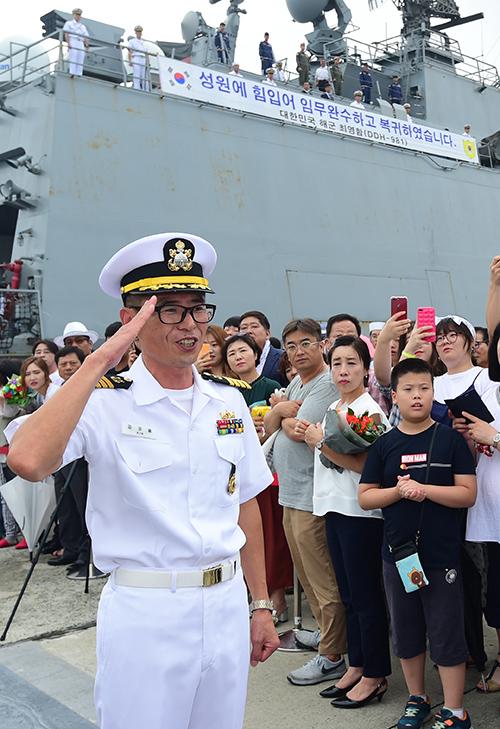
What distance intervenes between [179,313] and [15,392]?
15.2 feet

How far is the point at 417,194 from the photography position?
1563 centimetres

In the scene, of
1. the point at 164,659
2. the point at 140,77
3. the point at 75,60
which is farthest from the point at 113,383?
the point at 140,77

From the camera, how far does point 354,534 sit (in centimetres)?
339

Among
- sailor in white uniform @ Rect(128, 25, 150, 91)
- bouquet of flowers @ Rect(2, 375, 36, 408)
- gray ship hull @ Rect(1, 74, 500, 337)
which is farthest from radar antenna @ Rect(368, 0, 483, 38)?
bouquet of flowers @ Rect(2, 375, 36, 408)

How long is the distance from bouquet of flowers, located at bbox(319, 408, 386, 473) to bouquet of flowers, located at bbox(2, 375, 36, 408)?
356 centimetres

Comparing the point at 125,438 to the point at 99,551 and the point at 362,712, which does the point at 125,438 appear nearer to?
the point at 99,551

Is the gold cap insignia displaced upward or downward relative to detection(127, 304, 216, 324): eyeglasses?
upward

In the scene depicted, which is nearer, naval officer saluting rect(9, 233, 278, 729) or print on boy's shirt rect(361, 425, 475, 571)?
naval officer saluting rect(9, 233, 278, 729)

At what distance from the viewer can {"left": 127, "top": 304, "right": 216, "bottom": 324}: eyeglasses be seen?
1.86m

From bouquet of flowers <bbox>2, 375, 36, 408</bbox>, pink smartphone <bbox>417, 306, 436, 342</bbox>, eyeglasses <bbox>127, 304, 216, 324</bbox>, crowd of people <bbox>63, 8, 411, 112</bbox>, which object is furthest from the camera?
crowd of people <bbox>63, 8, 411, 112</bbox>

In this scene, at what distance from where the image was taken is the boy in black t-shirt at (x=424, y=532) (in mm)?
2943

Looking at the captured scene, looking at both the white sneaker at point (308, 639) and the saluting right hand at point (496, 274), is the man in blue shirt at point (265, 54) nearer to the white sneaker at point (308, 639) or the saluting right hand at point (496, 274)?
the saluting right hand at point (496, 274)

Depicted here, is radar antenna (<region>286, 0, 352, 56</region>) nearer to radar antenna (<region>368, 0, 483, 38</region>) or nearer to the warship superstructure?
the warship superstructure

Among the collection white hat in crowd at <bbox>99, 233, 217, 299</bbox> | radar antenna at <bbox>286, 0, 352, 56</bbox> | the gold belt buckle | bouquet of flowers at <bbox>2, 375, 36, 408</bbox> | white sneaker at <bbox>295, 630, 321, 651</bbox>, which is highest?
radar antenna at <bbox>286, 0, 352, 56</bbox>
